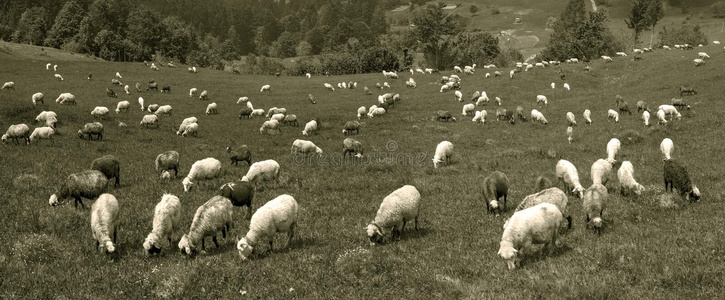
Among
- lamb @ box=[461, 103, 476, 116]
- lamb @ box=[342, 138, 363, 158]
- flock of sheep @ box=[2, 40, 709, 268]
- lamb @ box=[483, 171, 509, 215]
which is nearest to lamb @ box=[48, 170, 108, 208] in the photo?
flock of sheep @ box=[2, 40, 709, 268]

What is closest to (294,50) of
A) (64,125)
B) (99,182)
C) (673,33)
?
(673,33)

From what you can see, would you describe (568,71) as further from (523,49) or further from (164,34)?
(523,49)

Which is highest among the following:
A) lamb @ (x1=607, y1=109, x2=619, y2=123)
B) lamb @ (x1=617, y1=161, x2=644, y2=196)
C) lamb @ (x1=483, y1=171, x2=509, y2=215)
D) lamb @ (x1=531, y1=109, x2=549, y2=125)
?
lamb @ (x1=483, y1=171, x2=509, y2=215)

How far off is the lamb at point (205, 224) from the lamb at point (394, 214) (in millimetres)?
4048

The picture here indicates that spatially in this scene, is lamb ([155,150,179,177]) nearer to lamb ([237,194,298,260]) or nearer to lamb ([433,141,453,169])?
lamb ([237,194,298,260])

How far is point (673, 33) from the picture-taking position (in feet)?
Result: 362

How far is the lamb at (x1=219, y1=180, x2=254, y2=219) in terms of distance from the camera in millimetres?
14739

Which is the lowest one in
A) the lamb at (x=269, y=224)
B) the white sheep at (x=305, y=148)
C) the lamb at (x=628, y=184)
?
the white sheep at (x=305, y=148)

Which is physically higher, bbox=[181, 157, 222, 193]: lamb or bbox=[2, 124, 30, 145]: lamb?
bbox=[2, 124, 30, 145]: lamb

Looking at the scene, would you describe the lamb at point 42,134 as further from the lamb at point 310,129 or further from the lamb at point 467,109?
the lamb at point 467,109

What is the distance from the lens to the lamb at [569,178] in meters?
16.1

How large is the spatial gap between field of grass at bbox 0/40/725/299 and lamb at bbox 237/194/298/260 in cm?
37

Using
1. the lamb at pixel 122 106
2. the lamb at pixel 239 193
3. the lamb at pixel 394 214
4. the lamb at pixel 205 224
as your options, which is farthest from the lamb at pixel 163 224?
the lamb at pixel 122 106

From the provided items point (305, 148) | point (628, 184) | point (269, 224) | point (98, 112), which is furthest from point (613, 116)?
point (98, 112)
